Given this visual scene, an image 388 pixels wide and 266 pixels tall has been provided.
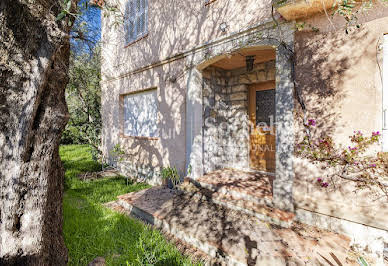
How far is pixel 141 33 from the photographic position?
21.5 ft

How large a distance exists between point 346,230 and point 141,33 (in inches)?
286

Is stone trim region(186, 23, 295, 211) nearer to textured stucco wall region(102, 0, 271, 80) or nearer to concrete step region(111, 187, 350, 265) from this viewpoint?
textured stucco wall region(102, 0, 271, 80)

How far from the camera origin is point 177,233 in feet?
10.5

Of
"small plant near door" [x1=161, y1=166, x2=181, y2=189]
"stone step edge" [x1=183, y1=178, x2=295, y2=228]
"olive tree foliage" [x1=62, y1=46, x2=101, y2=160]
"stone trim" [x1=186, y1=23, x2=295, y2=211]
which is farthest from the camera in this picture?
"olive tree foliage" [x1=62, y1=46, x2=101, y2=160]

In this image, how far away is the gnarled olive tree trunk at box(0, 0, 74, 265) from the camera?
1665mm

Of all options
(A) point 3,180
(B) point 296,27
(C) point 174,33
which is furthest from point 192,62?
(A) point 3,180

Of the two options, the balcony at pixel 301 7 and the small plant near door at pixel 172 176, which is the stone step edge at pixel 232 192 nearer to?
the small plant near door at pixel 172 176

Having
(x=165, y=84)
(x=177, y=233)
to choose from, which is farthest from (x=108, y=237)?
(x=165, y=84)

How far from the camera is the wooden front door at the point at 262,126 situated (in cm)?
515

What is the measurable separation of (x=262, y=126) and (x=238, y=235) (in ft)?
10.4

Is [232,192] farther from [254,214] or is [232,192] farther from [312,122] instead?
[312,122]

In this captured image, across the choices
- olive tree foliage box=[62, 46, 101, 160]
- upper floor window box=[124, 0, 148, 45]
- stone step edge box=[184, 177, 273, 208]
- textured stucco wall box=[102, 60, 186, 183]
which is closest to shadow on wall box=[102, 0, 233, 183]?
textured stucco wall box=[102, 60, 186, 183]

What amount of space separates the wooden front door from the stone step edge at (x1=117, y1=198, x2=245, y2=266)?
305 cm

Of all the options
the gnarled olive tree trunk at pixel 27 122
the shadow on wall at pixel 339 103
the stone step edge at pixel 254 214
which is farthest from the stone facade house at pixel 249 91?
the gnarled olive tree trunk at pixel 27 122
